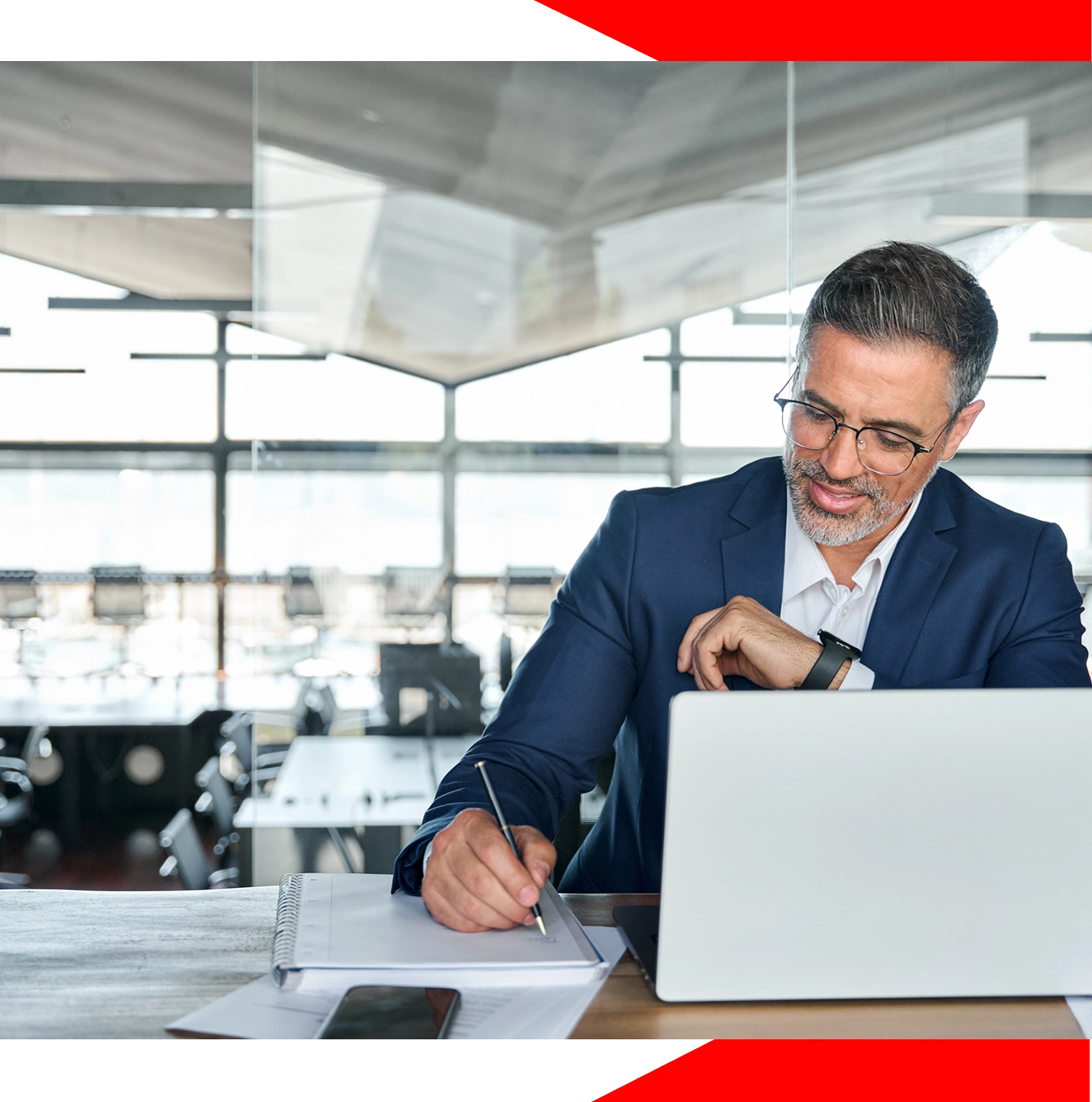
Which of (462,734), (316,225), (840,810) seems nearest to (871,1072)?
(840,810)

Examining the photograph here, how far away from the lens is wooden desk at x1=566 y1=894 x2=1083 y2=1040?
0.92 meters

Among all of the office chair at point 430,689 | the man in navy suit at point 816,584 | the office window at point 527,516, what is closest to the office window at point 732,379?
the office window at point 527,516

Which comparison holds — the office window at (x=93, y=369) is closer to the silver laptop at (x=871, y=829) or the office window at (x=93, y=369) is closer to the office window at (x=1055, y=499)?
the office window at (x=1055, y=499)

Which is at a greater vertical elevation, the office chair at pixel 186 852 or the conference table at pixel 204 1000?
the conference table at pixel 204 1000

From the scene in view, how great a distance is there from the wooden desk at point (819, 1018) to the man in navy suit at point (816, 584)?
0.40 metres

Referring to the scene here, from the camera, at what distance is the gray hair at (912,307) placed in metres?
1.43

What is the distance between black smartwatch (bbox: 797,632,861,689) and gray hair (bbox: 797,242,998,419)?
380 mm

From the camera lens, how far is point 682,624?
1.65 metres

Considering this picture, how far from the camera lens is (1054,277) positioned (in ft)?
13.6

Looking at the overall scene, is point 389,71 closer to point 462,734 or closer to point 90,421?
point 462,734

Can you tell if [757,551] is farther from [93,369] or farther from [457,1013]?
[93,369]

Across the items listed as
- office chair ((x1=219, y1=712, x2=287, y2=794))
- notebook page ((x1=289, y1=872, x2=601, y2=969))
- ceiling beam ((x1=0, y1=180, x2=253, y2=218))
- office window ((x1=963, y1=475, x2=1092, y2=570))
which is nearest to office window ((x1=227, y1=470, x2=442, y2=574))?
office chair ((x1=219, y1=712, x2=287, y2=794))
